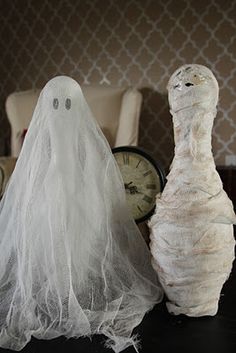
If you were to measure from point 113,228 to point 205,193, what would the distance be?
0.21 m

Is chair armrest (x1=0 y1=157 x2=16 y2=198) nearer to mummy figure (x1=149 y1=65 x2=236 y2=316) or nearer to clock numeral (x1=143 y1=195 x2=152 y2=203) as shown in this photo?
clock numeral (x1=143 y1=195 x2=152 y2=203)

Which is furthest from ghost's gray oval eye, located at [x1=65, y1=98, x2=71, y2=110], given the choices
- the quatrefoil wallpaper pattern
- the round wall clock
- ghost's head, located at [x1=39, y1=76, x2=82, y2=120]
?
the quatrefoil wallpaper pattern

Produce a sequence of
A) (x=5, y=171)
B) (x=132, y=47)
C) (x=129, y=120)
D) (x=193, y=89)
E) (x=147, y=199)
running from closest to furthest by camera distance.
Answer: (x=193, y=89) < (x=147, y=199) < (x=5, y=171) < (x=129, y=120) < (x=132, y=47)

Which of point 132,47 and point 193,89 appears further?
point 132,47

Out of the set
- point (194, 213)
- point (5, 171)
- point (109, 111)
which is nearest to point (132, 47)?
point (109, 111)

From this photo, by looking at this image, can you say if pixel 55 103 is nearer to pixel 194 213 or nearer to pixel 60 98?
pixel 60 98

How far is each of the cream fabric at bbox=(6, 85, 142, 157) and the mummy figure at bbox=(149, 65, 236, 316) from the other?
0.94 metres

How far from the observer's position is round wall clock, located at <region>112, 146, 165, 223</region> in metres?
1.03

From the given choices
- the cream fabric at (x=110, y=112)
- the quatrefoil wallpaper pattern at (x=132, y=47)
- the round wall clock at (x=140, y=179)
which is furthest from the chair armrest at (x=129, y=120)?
the round wall clock at (x=140, y=179)

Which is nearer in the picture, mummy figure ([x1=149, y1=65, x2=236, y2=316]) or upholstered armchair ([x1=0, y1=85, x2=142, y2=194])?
mummy figure ([x1=149, y1=65, x2=236, y2=316])

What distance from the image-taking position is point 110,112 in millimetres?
1751

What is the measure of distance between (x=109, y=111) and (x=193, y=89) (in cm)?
107

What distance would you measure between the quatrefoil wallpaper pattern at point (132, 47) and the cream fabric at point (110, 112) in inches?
8.5

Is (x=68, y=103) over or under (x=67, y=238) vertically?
over
